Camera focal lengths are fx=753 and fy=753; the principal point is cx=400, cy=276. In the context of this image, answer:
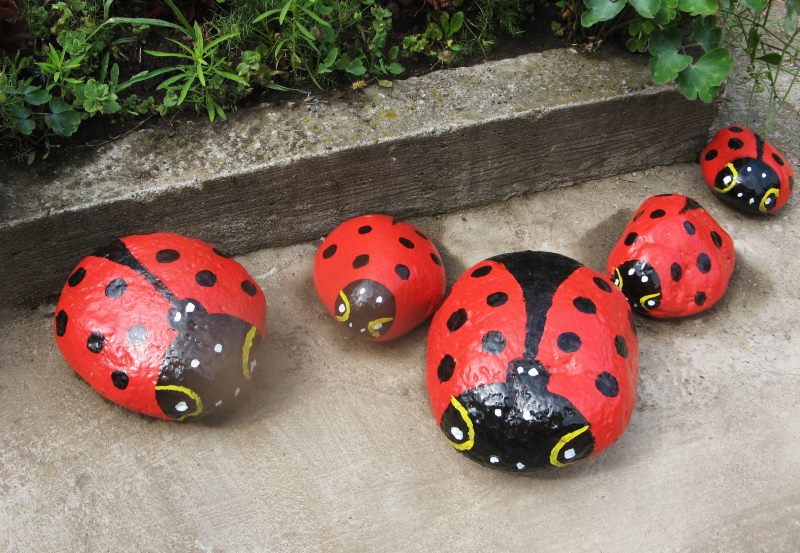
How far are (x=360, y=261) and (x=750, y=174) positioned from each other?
1.79m

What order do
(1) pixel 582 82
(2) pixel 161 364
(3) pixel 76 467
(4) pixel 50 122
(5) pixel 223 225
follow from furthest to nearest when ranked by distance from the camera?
(1) pixel 582 82 → (5) pixel 223 225 → (4) pixel 50 122 → (3) pixel 76 467 → (2) pixel 161 364

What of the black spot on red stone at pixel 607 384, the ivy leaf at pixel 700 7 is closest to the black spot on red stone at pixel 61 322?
the black spot on red stone at pixel 607 384

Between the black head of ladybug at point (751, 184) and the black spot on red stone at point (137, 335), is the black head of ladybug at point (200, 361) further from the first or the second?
the black head of ladybug at point (751, 184)

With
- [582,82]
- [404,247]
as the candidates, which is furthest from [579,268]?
[582,82]

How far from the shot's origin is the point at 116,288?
2406 millimetres

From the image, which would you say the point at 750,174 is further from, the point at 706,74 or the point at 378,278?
the point at 378,278

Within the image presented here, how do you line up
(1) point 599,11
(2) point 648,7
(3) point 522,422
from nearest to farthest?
(3) point 522,422 → (2) point 648,7 → (1) point 599,11

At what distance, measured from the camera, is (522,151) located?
3.28 metres

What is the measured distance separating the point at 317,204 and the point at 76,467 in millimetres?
1338

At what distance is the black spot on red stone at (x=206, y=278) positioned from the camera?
7.98 ft

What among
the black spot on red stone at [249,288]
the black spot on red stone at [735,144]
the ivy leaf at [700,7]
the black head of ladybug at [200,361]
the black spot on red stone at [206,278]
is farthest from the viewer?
the black spot on red stone at [735,144]

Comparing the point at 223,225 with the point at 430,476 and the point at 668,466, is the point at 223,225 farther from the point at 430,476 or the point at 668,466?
the point at 668,466

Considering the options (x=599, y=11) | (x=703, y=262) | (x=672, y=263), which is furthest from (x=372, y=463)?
(x=599, y=11)

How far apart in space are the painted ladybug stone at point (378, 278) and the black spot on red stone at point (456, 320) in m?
0.23
